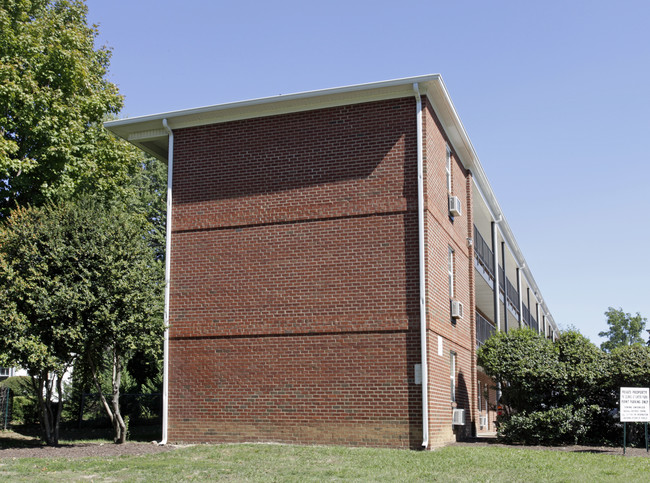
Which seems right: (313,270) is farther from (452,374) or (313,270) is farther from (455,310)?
(452,374)

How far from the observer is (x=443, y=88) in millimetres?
16375

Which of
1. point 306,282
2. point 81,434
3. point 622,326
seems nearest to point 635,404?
point 306,282

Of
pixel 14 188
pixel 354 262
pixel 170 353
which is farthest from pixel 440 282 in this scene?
pixel 14 188

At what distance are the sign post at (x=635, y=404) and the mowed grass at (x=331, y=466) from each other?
57.2 inches

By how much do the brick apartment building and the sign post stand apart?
12.9 feet

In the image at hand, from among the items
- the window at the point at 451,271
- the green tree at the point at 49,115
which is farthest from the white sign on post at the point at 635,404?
the green tree at the point at 49,115

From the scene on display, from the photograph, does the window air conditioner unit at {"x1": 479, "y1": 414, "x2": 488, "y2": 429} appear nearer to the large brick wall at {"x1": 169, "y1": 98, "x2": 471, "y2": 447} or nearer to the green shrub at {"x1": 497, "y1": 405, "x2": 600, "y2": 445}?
the green shrub at {"x1": 497, "y1": 405, "x2": 600, "y2": 445}

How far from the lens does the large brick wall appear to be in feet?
50.8

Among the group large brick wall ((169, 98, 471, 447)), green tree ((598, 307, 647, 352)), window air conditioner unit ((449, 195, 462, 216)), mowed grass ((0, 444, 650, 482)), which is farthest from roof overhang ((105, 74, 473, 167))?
green tree ((598, 307, 647, 352))

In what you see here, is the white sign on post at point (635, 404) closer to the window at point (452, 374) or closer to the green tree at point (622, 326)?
the window at point (452, 374)

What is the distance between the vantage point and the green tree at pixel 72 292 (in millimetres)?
15102

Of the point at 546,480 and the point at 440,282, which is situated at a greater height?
the point at 440,282

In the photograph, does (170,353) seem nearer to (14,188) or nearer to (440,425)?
(440,425)

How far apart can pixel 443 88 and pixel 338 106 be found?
8.13 ft
